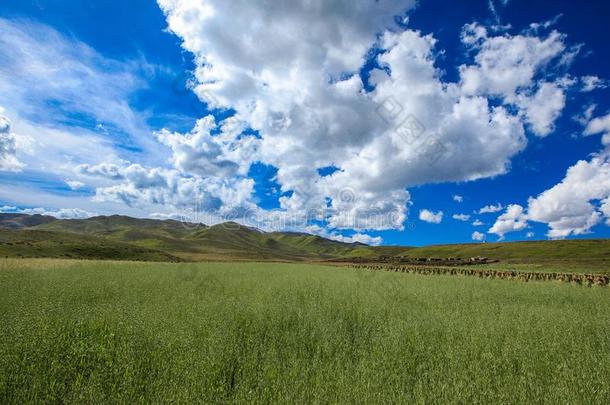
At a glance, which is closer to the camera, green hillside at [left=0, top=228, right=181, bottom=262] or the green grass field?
the green grass field

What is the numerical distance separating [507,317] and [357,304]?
4228mm

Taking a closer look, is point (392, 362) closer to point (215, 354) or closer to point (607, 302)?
point (215, 354)

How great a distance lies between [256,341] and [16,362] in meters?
3.84

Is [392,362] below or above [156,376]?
above

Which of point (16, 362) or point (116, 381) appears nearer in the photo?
point (116, 381)

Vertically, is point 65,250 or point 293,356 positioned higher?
point 293,356

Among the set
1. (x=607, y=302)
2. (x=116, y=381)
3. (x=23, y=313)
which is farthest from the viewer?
(x=607, y=302)

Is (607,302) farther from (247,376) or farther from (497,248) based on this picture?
(497,248)

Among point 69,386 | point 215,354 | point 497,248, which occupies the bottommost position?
point 69,386

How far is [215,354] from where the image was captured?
17.8ft

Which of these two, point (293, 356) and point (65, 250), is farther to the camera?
point (65, 250)

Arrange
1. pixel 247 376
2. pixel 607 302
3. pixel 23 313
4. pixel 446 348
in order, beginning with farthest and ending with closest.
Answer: pixel 607 302
pixel 23 313
pixel 446 348
pixel 247 376

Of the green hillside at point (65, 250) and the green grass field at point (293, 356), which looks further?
the green hillside at point (65, 250)

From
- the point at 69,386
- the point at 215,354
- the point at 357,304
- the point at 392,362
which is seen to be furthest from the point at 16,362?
the point at 357,304
